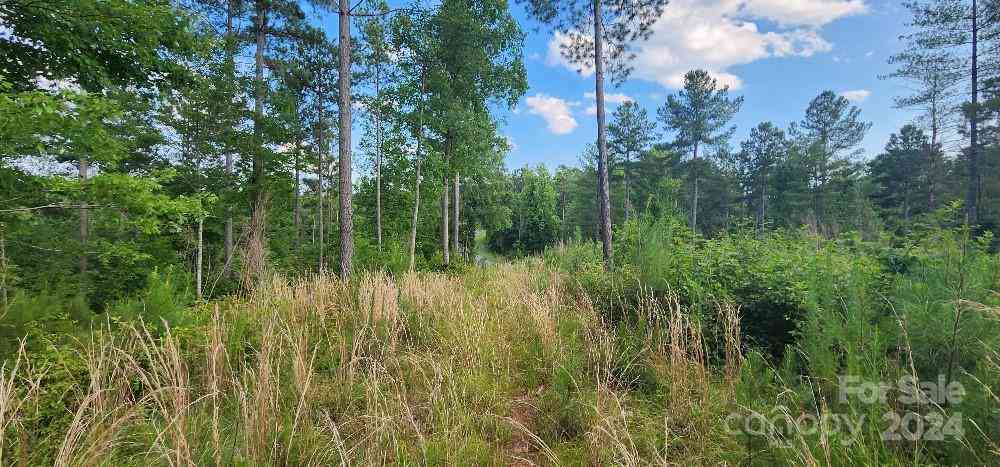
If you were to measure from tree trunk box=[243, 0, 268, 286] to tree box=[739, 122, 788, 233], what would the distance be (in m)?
35.7

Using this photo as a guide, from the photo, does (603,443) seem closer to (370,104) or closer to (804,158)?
(370,104)

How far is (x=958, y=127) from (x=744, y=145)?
18908mm

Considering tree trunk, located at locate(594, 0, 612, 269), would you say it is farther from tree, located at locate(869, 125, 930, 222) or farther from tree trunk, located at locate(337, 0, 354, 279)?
tree, located at locate(869, 125, 930, 222)

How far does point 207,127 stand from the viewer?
27.6 feet

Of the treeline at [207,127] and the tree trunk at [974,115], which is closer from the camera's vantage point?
the treeline at [207,127]

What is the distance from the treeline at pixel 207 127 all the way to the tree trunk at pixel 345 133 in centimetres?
4

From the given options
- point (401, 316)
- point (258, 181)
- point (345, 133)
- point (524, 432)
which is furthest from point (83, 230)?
Result: point (524, 432)

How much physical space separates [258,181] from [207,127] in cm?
180

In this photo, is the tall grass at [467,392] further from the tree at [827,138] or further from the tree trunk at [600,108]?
the tree at [827,138]

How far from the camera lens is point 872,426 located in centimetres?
186

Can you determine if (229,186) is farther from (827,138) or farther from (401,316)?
(827,138)

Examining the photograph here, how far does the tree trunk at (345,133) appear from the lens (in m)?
7.06

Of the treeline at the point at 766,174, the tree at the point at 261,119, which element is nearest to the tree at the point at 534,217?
the treeline at the point at 766,174

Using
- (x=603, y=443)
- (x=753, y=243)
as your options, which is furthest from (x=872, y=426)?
(x=753, y=243)
